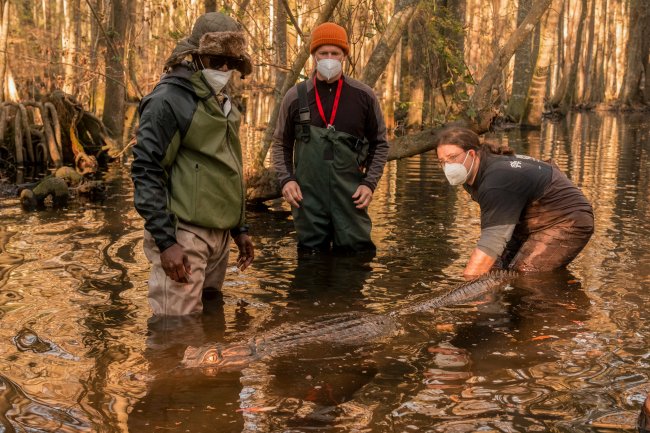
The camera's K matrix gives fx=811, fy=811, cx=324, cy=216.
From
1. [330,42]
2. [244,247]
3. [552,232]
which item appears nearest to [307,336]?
[244,247]

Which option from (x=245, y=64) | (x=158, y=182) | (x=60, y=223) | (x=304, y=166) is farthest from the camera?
(x=60, y=223)

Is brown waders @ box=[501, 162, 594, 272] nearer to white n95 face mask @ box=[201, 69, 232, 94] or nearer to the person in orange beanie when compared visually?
the person in orange beanie

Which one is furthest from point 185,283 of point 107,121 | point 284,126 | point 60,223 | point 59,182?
point 107,121

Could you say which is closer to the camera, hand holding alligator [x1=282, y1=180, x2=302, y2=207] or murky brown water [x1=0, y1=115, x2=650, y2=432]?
murky brown water [x1=0, y1=115, x2=650, y2=432]

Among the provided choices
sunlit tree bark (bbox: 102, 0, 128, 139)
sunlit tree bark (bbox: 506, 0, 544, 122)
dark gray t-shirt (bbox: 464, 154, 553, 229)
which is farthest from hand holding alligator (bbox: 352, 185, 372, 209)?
sunlit tree bark (bbox: 506, 0, 544, 122)

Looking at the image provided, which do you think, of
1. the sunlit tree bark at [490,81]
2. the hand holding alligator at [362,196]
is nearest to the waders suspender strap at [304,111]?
the hand holding alligator at [362,196]

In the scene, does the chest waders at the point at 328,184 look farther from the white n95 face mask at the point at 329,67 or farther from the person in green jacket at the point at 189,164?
the person in green jacket at the point at 189,164

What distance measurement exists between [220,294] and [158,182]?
1.64 meters

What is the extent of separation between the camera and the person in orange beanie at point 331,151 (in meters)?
8.23

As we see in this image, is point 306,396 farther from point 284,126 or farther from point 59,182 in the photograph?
point 59,182

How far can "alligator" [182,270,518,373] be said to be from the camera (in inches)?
197

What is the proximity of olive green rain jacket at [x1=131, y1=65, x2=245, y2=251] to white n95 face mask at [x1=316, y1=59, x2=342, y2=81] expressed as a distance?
2.31 m

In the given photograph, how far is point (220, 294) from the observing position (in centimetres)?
669

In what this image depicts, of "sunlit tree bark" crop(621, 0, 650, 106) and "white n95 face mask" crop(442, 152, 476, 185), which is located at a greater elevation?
"sunlit tree bark" crop(621, 0, 650, 106)
